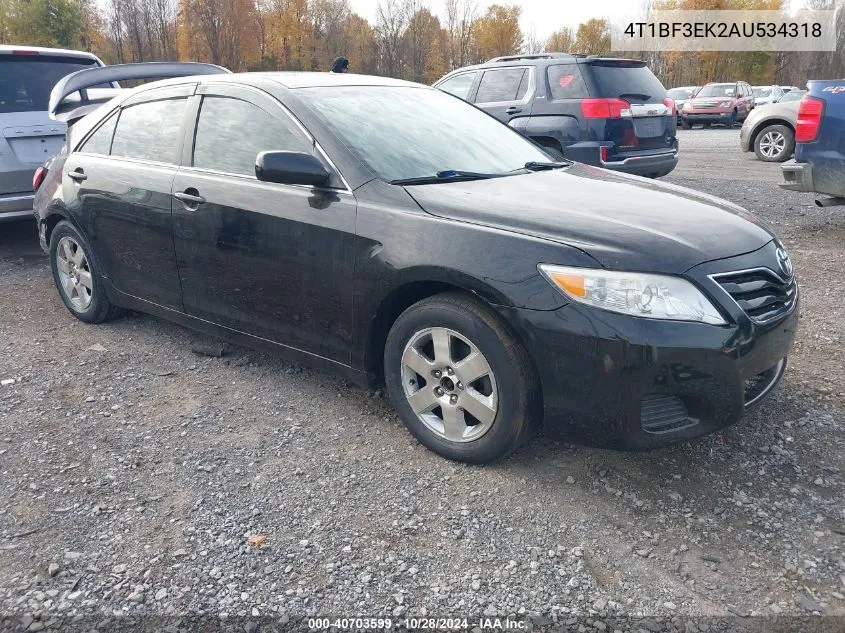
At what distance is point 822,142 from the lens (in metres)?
6.88

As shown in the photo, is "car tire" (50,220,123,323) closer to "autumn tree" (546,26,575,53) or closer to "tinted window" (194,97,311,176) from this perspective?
"tinted window" (194,97,311,176)

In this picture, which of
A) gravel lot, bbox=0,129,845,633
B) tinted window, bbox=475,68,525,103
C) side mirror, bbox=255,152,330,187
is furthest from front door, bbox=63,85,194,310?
tinted window, bbox=475,68,525,103

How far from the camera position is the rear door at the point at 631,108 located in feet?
26.2

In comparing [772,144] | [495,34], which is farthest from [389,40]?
[772,144]

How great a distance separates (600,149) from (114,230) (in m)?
5.37

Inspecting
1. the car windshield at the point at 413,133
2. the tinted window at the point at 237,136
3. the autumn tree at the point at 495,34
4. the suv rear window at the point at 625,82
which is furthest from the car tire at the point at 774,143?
the autumn tree at the point at 495,34

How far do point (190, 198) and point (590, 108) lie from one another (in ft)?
17.7

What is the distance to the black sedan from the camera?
2.67 meters

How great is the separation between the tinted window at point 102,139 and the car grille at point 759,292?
376 centimetres

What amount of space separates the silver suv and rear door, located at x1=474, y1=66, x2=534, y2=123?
458 cm

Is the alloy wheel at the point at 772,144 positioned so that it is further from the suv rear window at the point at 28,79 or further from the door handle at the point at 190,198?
the door handle at the point at 190,198

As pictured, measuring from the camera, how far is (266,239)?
353cm

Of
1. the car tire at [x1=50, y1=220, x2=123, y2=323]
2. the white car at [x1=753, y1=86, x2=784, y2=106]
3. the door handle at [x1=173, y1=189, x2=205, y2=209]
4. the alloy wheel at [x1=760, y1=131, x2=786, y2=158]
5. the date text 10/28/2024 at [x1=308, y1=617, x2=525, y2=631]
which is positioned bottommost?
the date text 10/28/2024 at [x1=308, y1=617, x2=525, y2=631]

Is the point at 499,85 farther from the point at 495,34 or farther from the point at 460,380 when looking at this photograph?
the point at 495,34
